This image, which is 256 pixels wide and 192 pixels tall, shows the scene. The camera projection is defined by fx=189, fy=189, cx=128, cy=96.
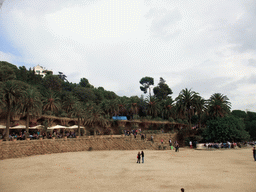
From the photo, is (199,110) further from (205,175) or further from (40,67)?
(40,67)

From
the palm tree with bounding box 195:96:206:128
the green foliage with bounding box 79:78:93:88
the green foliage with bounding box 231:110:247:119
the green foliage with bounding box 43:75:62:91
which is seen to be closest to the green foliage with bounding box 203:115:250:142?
the palm tree with bounding box 195:96:206:128

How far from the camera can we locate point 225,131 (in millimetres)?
38594

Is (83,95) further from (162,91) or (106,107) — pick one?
(162,91)

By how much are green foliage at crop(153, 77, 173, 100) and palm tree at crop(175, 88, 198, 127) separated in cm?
3595

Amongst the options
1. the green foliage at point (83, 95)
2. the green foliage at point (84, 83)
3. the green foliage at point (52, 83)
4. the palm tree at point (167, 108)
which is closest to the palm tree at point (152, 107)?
the palm tree at point (167, 108)

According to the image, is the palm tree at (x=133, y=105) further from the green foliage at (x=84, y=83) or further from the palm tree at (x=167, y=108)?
the green foliage at (x=84, y=83)

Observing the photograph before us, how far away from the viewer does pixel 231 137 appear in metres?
38.5

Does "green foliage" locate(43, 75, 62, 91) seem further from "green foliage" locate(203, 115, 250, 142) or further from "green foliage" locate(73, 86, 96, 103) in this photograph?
"green foliage" locate(203, 115, 250, 142)

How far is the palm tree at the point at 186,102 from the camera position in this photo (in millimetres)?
49062

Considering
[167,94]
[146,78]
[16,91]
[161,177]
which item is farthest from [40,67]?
[161,177]

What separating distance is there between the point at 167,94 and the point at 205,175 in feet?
252

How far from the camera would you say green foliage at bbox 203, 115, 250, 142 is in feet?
127

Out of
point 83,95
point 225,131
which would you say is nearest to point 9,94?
point 225,131

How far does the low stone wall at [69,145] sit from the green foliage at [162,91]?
44.0 metres
